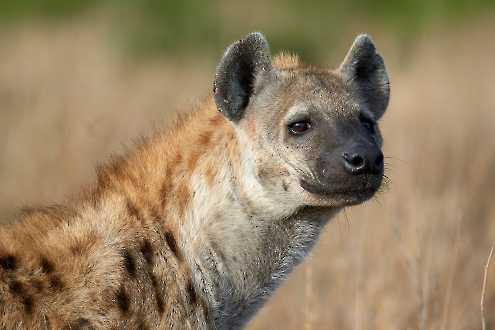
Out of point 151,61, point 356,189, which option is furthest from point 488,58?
point 356,189

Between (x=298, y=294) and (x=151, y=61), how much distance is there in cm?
777

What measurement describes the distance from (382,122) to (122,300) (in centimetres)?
637

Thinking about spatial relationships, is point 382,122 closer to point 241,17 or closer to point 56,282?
point 56,282

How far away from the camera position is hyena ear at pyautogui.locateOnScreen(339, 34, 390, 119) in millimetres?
4625

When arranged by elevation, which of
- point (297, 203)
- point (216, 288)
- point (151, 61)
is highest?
point (297, 203)

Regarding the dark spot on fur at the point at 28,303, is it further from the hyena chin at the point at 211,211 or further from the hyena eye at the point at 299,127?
the hyena eye at the point at 299,127

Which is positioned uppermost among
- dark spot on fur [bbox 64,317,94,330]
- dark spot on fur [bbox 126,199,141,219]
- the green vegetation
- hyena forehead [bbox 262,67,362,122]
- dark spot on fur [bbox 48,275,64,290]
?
hyena forehead [bbox 262,67,362,122]

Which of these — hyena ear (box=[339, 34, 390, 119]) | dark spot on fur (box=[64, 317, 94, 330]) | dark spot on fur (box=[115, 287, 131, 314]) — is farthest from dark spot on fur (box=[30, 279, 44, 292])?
hyena ear (box=[339, 34, 390, 119])

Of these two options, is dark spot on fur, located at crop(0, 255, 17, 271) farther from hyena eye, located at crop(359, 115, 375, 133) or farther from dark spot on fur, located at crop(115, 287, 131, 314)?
hyena eye, located at crop(359, 115, 375, 133)

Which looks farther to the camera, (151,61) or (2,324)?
(151,61)

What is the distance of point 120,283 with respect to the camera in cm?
384

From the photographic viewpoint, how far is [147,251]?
395 cm

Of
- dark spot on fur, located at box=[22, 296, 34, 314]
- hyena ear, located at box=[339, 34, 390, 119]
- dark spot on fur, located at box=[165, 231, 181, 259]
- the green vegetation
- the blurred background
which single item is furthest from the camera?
the green vegetation

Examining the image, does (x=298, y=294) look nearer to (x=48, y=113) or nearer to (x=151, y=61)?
(x=48, y=113)
